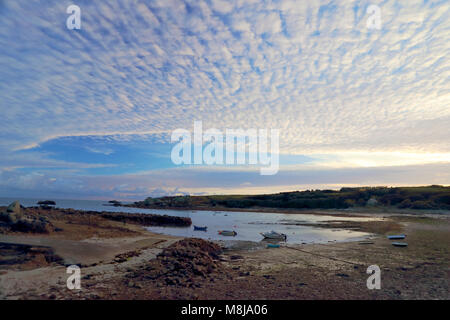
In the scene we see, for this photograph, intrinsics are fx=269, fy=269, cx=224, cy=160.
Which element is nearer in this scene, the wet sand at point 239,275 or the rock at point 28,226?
the wet sand at point 239,275

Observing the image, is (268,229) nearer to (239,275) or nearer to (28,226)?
(239,275)

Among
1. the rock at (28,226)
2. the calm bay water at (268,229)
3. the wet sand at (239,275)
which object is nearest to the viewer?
the wet sand at (239,275)

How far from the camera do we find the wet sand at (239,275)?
9219 mm

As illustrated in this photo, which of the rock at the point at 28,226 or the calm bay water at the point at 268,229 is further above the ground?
the rock at the point at 28,226

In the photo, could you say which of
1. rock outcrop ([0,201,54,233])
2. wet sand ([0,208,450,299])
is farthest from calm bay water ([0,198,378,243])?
rock outcrop ([0,201,54,233])

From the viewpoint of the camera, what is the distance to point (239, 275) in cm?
1197

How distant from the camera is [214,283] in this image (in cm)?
1056

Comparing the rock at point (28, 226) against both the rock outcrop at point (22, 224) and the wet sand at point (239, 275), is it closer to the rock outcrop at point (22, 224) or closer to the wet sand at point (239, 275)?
the rock outcrop at point (22, 224)

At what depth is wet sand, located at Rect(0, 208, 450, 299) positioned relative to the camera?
9219 mm

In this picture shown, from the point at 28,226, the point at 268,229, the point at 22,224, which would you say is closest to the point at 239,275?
the point at 28,226

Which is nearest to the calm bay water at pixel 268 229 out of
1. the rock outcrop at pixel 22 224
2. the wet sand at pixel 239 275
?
the wet sand at pixel 239 275

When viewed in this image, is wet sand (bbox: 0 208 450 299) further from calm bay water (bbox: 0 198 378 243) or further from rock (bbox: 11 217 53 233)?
calm bay water (bbox: 0 198 378 243)

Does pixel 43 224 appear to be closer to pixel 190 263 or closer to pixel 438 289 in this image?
pixel 190 263

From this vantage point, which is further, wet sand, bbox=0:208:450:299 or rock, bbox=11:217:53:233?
rock, bbox=11:217:53:233
